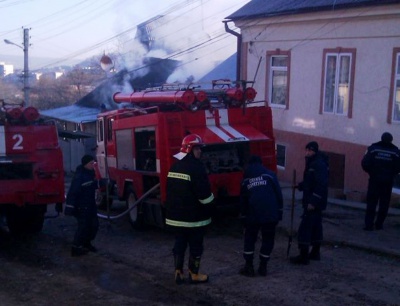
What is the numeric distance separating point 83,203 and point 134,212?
254 cm

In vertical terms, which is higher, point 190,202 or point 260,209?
point 190,202

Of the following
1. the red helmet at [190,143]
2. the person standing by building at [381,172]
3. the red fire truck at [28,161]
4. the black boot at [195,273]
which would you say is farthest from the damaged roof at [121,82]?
the black boot at [195,273]

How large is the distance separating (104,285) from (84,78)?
52.9 metres

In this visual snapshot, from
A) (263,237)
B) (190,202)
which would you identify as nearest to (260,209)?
(263,237)

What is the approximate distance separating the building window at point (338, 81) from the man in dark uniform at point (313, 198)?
693 centimetres

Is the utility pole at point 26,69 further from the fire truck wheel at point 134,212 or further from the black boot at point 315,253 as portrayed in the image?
the black boot at point 315,253

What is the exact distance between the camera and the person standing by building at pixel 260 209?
27.0ft

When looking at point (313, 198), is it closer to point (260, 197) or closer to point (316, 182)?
point (316, 182)

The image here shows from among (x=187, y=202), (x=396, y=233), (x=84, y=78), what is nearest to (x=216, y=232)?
(x=396, y=233)

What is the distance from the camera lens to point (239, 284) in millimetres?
8125

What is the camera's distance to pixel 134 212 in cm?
1253

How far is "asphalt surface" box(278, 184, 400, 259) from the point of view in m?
10.0

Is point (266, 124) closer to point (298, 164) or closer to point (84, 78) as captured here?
point (298, 164)

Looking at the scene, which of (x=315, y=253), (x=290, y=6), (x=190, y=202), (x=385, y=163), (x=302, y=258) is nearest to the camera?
(x=190, y=202)
